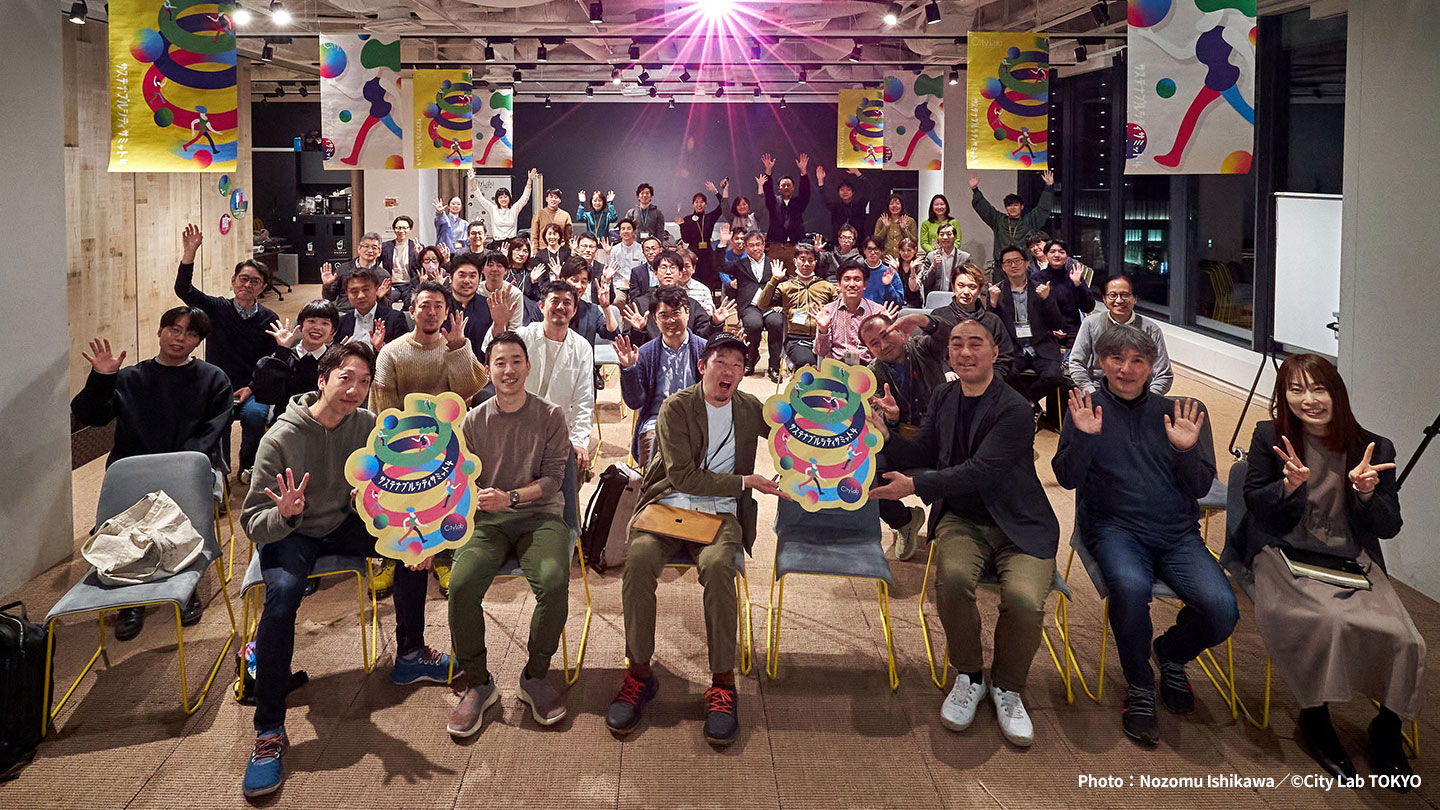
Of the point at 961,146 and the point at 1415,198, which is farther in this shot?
the point at 961,146

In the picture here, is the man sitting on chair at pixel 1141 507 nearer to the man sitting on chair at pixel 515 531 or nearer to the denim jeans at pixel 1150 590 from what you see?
the denim jeans at pixel 1150 590

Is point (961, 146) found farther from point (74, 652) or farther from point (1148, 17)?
point (74, 652)

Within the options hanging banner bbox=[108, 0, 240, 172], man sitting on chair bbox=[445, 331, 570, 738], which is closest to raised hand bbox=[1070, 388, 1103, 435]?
man sitting on chair bbox=[445, 331, 570, 738]

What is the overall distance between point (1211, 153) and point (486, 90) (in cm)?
854

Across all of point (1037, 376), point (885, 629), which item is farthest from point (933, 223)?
point (885, 629)

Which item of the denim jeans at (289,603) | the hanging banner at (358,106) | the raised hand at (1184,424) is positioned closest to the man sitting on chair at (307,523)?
the denim jeans at (289,603)

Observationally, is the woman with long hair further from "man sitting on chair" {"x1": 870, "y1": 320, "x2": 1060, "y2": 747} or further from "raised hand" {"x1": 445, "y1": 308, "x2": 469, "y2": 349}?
"man sitting on chair" {"x1": 870, "y1": 320, "x2": 1060, "y2": 747}

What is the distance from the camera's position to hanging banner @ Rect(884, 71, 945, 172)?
11.8m

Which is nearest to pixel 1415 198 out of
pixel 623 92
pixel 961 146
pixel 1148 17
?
pixel 1148 17

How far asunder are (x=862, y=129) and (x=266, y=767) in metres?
10.5

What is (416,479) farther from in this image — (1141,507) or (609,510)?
(1141,507)

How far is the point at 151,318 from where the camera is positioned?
9695mm

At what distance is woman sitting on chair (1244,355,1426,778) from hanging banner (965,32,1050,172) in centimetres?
496

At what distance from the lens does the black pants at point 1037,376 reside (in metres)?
7.45
